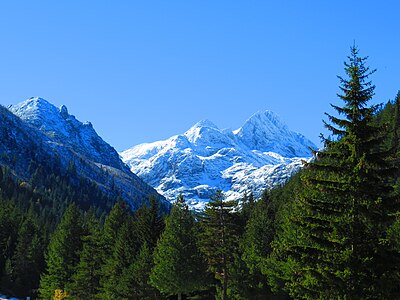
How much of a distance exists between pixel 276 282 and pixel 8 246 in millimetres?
67751

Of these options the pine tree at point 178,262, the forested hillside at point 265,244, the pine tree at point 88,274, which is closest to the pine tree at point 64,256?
the forested hillside at point 265,244

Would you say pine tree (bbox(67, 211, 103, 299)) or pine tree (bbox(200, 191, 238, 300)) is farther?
pine tree (bbox(67, 211, 103, 299))

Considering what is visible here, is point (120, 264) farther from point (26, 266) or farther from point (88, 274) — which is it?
point (26, 266)

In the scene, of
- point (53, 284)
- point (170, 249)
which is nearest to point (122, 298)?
point (170, 249)

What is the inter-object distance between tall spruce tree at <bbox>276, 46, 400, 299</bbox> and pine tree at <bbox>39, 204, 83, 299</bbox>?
1821 inches

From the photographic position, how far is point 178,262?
1911 inches

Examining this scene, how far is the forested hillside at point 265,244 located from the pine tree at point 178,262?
0.35 ft

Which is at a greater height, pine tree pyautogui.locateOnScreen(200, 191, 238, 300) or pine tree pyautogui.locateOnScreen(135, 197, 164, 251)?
pine tree pyautogui.locateOnScreen(135, 197, 164, 251)

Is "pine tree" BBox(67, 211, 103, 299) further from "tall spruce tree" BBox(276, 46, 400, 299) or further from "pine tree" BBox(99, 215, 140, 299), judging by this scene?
"tall spruce tree" BBox(276, 46, 400, 299)

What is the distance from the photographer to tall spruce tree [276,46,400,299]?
2195 centimetres

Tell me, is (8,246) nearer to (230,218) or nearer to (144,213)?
(144,213)

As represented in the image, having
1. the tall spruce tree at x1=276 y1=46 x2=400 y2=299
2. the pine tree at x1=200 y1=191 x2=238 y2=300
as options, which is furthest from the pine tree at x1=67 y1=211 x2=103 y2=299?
the tall spruce tree at x1=276 y1=46 x2=400 y2=299

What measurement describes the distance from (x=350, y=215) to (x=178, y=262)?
28.5 m

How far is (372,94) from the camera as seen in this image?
24.1 m
